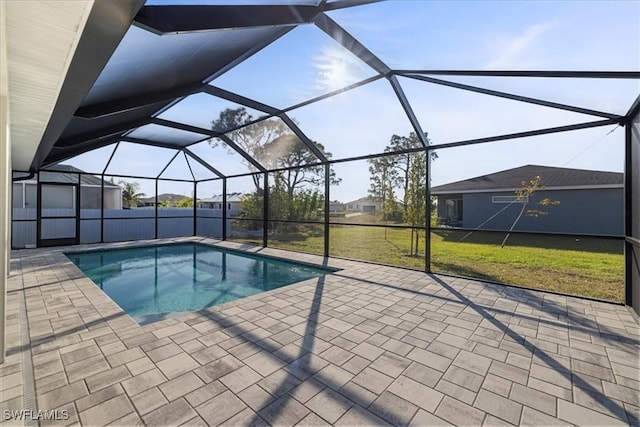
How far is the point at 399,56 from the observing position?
3562 millimetres

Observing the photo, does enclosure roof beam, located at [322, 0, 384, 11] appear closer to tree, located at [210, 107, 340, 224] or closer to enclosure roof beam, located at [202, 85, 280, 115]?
enclosure roof beam, located at [202, 85, 280, 115]

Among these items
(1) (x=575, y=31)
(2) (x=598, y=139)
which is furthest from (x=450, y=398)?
(2) (x=598, y=139)

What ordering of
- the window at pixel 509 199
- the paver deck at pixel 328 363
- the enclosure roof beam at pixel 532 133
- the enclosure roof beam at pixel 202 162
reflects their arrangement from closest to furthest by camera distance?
1. the paver deck at pixel 328 363
2. the enclosure roof beam at pixel 532 133
3. the enclosure roof beam at pixel 202 162
4. the window at pixel 509 199

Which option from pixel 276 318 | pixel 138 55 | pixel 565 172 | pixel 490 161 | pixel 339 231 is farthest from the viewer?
pixel 339 231

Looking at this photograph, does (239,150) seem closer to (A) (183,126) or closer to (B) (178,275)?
(A) (183,126)

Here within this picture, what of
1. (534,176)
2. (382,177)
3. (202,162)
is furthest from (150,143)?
(534,176)

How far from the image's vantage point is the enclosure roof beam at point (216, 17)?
87.4 inches

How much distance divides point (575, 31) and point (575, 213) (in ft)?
32.1

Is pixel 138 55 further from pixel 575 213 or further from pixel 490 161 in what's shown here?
pixel 575 213

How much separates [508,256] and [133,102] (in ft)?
32.7

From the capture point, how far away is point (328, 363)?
236 cm

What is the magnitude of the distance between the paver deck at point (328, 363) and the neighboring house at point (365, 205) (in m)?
8.52

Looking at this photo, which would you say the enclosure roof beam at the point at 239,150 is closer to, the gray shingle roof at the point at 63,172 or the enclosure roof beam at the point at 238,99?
the enclosure roof beam at the point at 238,99

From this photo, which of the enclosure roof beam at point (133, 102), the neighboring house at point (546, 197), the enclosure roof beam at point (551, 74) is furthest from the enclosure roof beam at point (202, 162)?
the neighboring house at point (546, 197)
